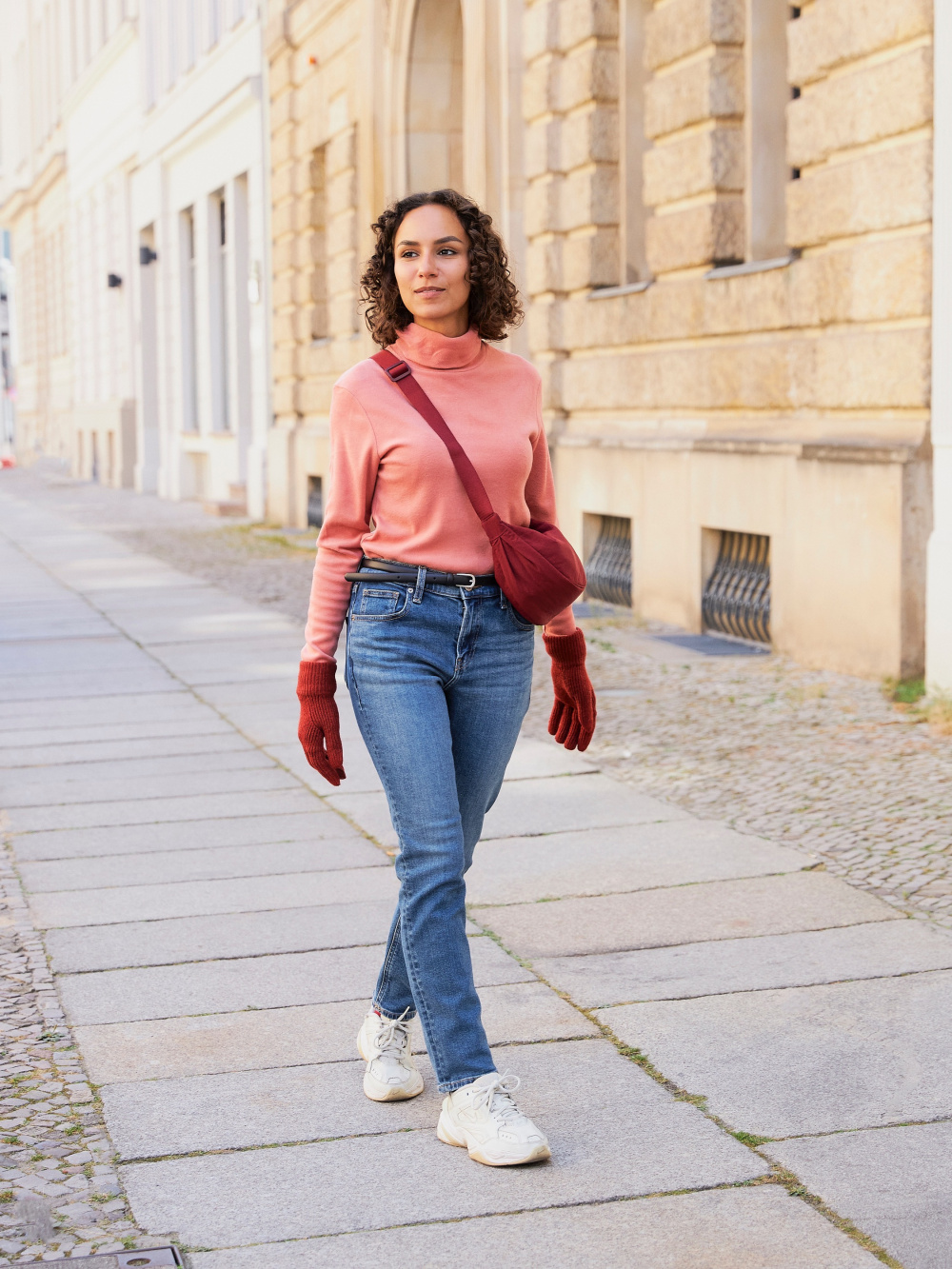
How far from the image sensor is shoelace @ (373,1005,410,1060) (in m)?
3.59

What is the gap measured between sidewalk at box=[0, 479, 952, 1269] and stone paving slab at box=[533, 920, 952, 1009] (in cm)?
1

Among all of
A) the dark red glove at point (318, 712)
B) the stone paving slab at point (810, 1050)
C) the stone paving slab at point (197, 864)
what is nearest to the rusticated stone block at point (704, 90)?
the stone paving slab at point (197, 864)

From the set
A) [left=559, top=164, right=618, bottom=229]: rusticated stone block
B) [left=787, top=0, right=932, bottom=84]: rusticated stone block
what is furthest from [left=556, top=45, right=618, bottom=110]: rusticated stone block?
[left=787, top=0, right=932, bottom=84]: rusticated stone block

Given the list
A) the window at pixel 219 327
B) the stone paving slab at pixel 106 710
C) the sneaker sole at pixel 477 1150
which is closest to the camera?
the sneaker sole at pixel 477 1150

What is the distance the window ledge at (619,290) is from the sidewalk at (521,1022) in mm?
5131

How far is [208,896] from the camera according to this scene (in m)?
5.16

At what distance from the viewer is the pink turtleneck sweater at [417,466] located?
10.9 ft

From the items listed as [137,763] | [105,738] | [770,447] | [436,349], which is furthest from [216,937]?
[770,447]

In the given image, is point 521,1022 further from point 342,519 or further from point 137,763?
point 137,763

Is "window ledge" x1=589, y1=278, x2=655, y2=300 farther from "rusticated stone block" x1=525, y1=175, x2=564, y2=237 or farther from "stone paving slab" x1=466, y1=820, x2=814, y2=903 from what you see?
"stone paving slab" x1=466, y1=820, x2=814, y2=903

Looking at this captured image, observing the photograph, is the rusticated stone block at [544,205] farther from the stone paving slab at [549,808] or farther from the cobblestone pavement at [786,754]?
the stone paving slab at [549,808]

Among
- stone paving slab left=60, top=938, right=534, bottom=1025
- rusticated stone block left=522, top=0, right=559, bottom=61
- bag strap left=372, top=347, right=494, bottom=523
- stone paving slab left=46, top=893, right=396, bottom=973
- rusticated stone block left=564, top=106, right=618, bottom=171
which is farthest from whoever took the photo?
rusticated stone block left=522, top=0, right=559, bottom=61

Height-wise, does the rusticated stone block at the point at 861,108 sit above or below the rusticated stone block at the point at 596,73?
below

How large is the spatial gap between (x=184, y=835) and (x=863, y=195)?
16.2ft
